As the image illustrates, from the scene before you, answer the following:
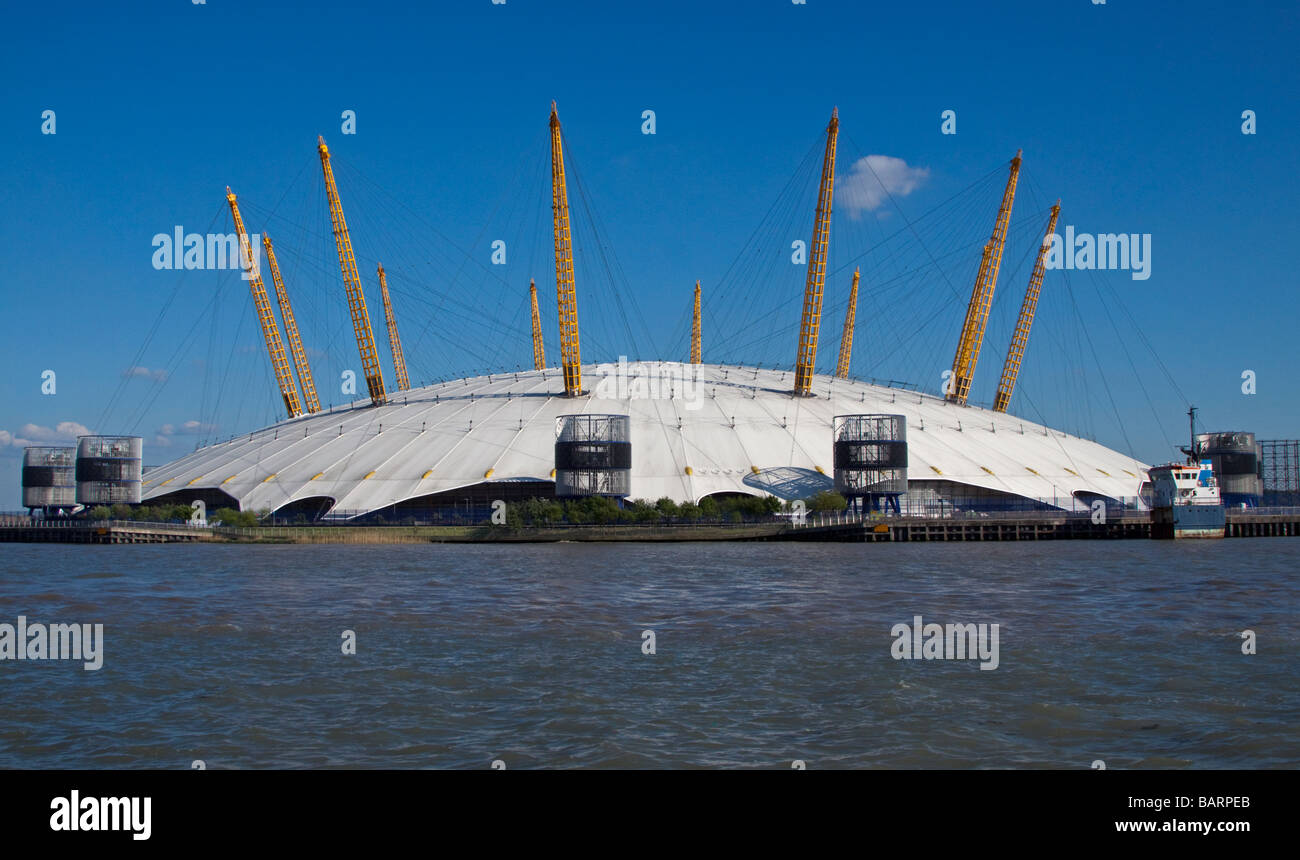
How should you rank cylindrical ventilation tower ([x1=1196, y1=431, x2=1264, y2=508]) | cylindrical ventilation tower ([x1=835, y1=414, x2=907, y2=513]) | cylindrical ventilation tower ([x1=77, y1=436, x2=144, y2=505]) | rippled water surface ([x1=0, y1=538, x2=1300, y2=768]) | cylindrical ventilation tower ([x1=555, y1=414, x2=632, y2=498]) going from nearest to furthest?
rippled water surface ([x1=0, y1=538, x2=1300, y2=768]) → cylindrical ventilation tower ([x1=555, y1=414, x2=632, y2=498]) → cylindrical ventilation tower ([x1=835, y1=414, x2=907, y2=513]) → cylindrical ventilation tower ([x1=77, y1=436, x2=144, y2=505]) → cylindrical ventilation tower ([x1=1196, y1=431, x2=1264, y2=508])

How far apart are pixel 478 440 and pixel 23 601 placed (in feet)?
157

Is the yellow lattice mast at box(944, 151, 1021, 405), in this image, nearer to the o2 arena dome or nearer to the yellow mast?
the o2 arena dome

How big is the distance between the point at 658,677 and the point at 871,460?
58.4m

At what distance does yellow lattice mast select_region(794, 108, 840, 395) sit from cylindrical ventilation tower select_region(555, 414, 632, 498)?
71.0 feet

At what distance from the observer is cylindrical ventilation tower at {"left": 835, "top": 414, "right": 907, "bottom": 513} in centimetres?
7644

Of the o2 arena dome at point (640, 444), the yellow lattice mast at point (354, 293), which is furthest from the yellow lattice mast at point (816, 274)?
the yellow lattice mast at point (354, 293)

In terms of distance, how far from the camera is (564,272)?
291 feet

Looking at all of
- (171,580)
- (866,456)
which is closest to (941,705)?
(171,580)

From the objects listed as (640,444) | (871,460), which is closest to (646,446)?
(640,444)

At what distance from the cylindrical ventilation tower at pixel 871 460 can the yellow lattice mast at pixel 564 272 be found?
2229 centimetres

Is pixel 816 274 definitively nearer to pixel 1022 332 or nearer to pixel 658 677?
pixel 1022 332

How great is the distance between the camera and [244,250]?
106938 mm

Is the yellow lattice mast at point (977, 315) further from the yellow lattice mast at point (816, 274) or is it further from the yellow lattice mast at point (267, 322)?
the yellow lattice mast at point (267, 322)

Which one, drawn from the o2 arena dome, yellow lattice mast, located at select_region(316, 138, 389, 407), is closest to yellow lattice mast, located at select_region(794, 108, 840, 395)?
the o2 arena dome
